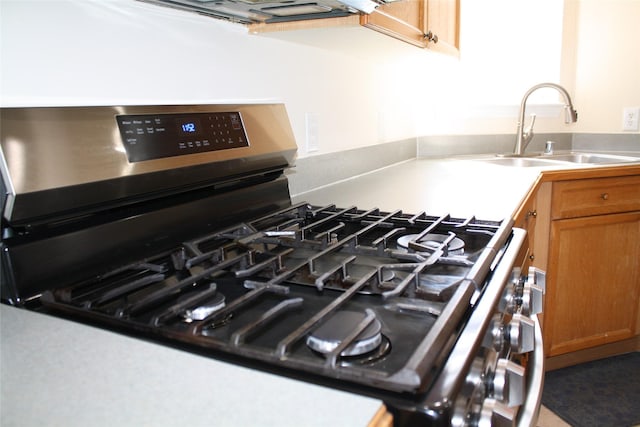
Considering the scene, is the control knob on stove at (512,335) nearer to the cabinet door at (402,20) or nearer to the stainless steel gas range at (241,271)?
the stainless steel gas range at (241,271)

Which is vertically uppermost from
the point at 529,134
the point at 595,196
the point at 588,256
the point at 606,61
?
the point at 606,61

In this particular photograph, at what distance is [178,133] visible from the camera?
91cm

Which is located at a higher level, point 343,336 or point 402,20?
point 402,20

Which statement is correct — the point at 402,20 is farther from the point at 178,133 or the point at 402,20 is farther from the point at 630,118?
the point at 630,118

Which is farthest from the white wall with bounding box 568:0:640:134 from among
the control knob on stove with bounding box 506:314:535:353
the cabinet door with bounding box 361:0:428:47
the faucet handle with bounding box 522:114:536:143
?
the control knob on stove with bounding box 506:314:535:353

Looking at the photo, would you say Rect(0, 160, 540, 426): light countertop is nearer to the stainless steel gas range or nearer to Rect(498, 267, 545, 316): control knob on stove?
the stainless steel gas range

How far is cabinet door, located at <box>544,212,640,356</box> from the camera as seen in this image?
1989mm

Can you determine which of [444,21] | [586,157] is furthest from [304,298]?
[586,157]

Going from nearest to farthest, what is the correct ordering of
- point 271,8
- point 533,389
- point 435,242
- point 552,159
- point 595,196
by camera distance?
1. point 533,389
2. point 435,242
3. point 271,8
4. point 595,196
5. point 552,159

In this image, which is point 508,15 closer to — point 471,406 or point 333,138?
point 333,138

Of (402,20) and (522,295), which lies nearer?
(522,295)

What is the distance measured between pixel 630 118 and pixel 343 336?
104 inches

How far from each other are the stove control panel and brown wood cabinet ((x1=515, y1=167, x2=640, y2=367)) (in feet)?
4.33

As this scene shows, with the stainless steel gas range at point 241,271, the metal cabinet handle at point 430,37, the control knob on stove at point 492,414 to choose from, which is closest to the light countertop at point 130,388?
the stainless steel gas range at point 241,271
